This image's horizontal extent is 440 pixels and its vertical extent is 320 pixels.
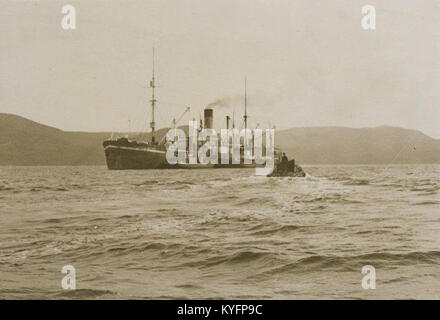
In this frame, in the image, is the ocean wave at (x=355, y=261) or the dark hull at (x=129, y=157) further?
the dark hull at (x=129, y=157)

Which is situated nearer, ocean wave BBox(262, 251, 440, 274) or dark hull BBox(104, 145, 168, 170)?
ocean wave BBox(262, 251, 440, 274)

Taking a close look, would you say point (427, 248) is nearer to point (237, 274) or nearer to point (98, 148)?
point (237, 274)

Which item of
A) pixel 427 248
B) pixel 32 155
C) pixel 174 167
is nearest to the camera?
pixel 427 248

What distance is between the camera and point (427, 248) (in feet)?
37.7

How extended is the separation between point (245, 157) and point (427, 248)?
92479mm

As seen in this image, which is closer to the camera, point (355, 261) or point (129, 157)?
point (355, 261)

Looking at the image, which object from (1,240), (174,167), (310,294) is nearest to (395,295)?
(310,294)

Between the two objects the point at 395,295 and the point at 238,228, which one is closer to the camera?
the point at 395,295

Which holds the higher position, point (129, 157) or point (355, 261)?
point (129, 157)

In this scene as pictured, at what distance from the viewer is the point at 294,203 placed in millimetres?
23047

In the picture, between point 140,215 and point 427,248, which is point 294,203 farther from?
point 427,248
